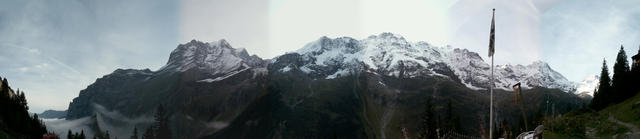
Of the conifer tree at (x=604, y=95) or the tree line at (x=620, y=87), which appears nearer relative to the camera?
the tree line at (x=620, y=87)

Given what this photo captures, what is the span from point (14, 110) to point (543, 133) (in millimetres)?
159915

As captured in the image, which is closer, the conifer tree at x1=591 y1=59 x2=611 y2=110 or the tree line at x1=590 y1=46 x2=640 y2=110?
the tree line at x1=590 y1=46 x2=640 y2=110

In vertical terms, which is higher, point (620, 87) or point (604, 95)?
point (620, 87)

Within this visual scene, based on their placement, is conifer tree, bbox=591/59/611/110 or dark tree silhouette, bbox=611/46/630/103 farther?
conifer tree, bbox=591/59/611/110

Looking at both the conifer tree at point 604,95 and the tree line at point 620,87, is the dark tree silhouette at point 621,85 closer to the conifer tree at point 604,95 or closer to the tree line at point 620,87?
the tree line at point 620,87

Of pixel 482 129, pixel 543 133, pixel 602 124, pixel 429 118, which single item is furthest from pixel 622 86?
pixel 482 129

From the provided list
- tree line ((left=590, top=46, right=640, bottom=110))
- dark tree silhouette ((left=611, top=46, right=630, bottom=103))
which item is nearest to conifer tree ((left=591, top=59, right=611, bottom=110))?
tree line ((left=590, top=46, right=640, bottom=110))

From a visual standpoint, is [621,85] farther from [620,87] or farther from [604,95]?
[604,95]

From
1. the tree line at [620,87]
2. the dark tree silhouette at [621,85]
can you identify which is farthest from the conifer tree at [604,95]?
the dark tree silhouette at [621,85]

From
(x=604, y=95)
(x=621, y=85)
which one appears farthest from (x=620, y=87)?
(x=604, y=95)

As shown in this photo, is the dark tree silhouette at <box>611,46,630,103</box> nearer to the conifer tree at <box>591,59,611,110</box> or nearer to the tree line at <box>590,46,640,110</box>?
the tree line at <box>590,46,640,110</box>

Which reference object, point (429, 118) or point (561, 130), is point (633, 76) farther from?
point (561, 130)

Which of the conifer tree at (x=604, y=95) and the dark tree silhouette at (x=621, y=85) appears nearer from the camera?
the dark tree silhouette at (x=621, y=85)

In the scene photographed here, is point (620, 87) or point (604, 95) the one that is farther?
point (604, 95)
